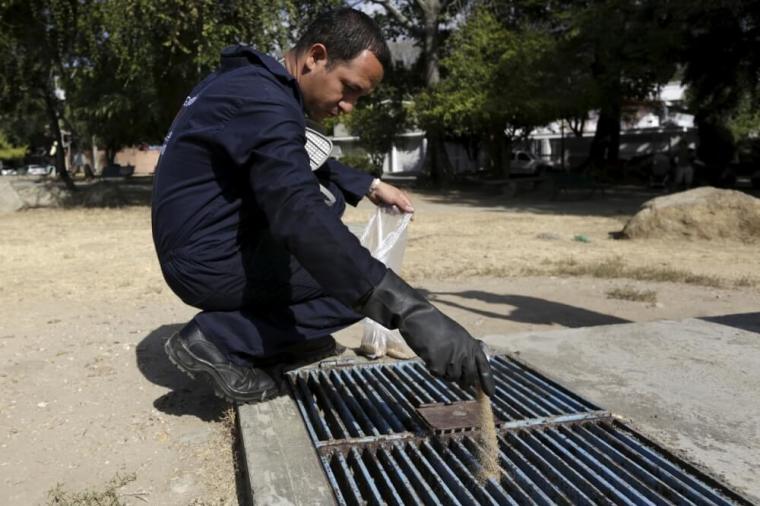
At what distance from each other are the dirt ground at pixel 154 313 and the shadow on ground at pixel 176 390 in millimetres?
10

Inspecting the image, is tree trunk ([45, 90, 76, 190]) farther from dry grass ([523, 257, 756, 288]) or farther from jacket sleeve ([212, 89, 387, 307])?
jacket sleeve ([212, 89, 387, 307])

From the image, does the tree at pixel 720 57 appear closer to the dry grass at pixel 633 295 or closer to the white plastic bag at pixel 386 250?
the dry grass at pixel 633 295

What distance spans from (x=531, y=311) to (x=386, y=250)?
1.99 meters

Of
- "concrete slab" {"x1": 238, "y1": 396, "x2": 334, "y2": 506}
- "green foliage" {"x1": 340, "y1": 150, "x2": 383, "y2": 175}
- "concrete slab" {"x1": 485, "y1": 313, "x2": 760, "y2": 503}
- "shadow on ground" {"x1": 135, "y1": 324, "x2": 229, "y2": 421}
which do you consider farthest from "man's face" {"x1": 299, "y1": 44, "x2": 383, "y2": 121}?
"green foliage" {"x1": 340, "y1": 150, "x2": 383, "y2": 175}

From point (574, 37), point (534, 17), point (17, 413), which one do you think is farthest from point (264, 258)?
point (534, 17)

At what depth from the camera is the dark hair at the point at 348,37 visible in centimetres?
246

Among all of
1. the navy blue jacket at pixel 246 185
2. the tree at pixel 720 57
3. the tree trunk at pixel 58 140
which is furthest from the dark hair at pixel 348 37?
the tree trunk at pixel 58 140

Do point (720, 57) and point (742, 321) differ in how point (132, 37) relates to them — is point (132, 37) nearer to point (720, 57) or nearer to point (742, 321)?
point (742, 321)

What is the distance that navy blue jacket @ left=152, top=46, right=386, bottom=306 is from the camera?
2.04m

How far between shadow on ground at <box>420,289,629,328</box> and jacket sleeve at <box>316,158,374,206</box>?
1.93 metres

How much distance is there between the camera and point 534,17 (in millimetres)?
23516

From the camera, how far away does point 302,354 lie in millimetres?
3287

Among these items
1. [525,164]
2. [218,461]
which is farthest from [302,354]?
[525,164]

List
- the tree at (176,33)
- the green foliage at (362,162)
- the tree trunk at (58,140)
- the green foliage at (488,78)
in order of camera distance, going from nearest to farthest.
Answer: the tree at (176,33), the tree trunk at (58,140), the green foliage at (488,78), the green foliage at (362,162)
